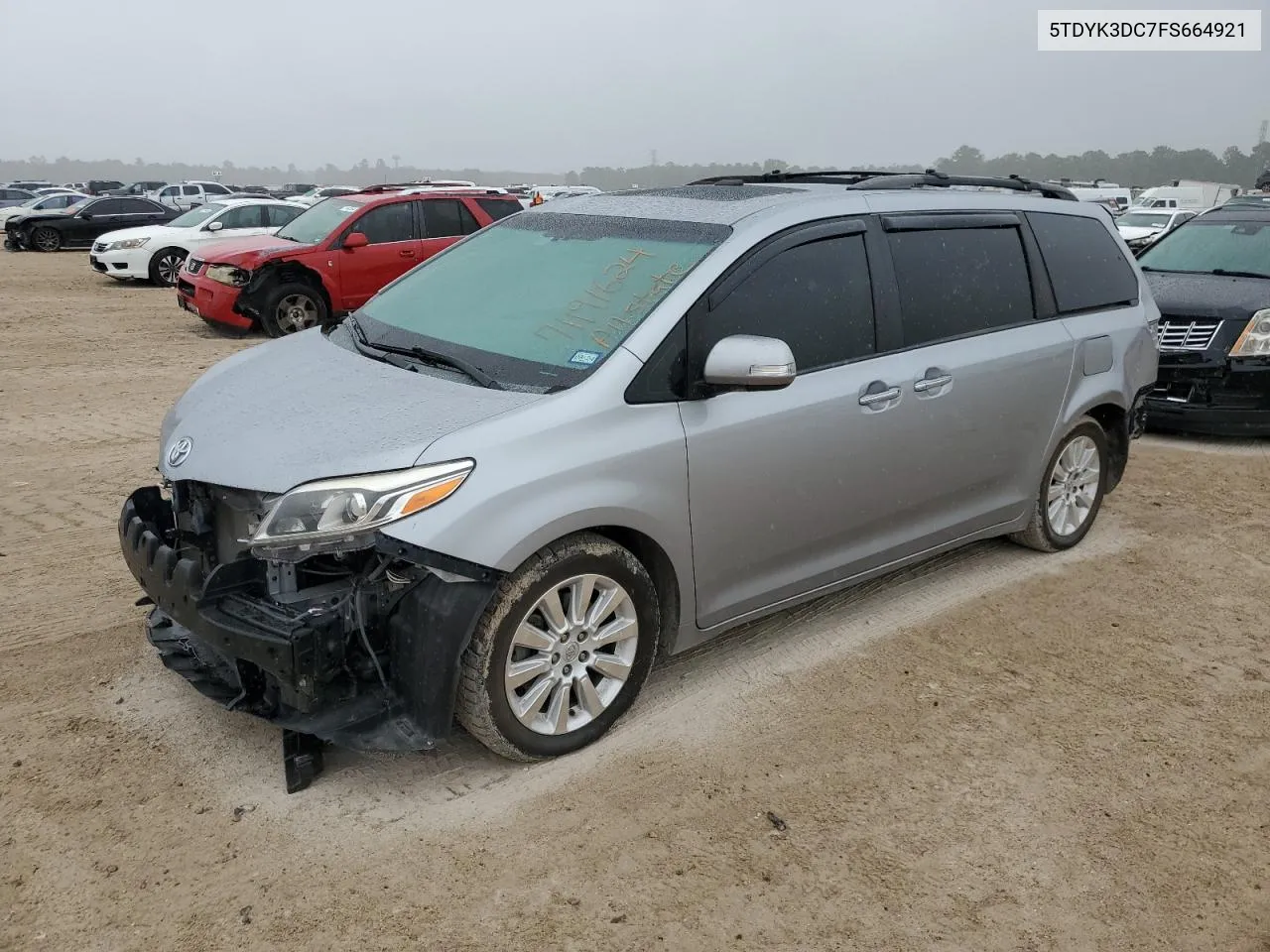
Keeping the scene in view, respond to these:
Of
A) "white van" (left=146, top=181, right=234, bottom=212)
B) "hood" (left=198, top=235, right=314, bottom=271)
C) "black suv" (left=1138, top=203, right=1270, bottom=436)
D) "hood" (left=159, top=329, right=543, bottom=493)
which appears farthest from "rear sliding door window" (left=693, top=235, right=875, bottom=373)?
"white van" (left=146, top=181, right=234, bottom=212)

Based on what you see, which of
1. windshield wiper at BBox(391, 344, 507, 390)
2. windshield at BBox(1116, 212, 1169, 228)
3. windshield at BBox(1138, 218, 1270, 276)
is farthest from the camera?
windshield at BBox(1116, 212, 1169, 228)

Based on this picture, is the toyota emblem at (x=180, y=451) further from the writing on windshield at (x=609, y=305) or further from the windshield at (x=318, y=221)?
the windshield at (x=318, y=221)

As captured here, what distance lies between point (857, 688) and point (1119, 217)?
26287 mm

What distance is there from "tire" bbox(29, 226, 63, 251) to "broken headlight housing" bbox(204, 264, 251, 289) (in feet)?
52.6

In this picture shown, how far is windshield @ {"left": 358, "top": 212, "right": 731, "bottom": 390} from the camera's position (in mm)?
3715

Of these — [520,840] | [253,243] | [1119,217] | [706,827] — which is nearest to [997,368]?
[706,827]

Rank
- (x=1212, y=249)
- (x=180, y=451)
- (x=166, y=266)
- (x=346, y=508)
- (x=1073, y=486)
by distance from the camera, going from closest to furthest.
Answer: (x=346, y=508) < (x=180, y=451) < (x=1073, y=486) < (x=1212, y=249) < (x=166, y=266)

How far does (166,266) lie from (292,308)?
7.41m

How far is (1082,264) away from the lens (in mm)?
5398

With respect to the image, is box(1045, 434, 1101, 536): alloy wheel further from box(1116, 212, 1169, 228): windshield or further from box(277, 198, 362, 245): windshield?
box(1116, 212, 1169, 228): windshield

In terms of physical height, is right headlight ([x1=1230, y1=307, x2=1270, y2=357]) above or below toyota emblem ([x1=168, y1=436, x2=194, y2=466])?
below

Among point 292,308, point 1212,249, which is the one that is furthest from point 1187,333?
point 292,308

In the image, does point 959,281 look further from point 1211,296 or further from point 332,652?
point 1211,296

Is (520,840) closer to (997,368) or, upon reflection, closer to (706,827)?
(706,827)
